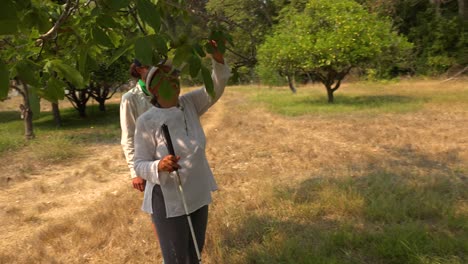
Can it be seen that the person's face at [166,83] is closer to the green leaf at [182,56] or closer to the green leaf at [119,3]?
the green leaf at [182,56]

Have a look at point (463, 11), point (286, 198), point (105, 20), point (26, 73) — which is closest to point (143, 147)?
point (26, 73)

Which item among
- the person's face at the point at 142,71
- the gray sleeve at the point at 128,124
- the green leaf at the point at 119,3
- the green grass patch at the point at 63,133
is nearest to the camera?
the green leaf at the point at 119,3

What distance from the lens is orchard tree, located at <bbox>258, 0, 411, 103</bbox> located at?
595 inches

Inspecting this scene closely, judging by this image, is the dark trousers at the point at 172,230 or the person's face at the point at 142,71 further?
the person's face at the point at 142,71

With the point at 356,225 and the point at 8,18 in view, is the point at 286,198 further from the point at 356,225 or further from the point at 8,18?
the point at 8,18

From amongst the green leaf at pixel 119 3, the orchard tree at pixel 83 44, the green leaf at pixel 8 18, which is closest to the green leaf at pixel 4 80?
the orchard tree at pixel 83 44

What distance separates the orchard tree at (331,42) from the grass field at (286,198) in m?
4.98

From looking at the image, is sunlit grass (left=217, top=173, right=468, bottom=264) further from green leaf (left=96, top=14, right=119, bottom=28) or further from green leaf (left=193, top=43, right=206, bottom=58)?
green leaf (left=96, top=14, right=119, bottom=28)

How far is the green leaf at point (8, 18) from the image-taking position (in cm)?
145

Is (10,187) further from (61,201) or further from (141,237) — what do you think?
(141,237)

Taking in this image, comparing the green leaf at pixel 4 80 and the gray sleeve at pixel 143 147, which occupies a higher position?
the green leaf at pixel 4 80

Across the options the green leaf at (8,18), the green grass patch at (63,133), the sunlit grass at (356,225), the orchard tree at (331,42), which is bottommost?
the green grass patch at (63,133)

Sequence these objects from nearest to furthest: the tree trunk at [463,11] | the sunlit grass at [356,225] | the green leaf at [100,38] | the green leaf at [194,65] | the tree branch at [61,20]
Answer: the green leaf at [194,65], the green leaf at [100,38], the tree branch at [61,20], the sunlit grass at [356,225], the tree trunk at [463,11]

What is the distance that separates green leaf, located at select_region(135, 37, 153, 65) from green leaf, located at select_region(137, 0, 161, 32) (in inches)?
2.6
